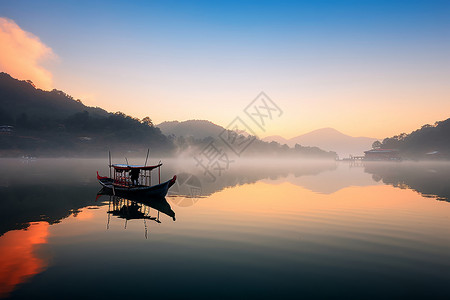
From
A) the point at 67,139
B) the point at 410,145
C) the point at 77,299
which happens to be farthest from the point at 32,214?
the point at 410,145

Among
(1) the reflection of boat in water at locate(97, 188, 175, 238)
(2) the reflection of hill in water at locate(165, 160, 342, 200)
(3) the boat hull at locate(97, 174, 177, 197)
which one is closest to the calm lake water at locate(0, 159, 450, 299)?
(1) the reflection of boat in water at locate(97, 188, 175, 238)

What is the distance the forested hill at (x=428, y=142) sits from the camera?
131625mm

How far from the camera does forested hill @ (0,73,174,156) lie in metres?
130

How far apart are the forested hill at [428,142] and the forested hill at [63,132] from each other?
473 feet

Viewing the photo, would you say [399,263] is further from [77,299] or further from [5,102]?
[5,102]

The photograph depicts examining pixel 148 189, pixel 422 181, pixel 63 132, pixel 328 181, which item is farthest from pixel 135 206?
pixel 63 132

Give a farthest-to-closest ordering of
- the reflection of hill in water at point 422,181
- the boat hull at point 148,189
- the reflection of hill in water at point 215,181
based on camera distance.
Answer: the reflection of hill in water at point 422,181
the reflection of hill in water at point 215,181
the boat hull at point 148,189

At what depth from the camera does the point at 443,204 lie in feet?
78.7

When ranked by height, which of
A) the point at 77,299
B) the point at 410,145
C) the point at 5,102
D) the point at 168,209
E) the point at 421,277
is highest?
the point at 5,102

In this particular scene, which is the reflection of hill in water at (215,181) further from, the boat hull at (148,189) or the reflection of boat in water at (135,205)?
the reflection of boat in water at (135,205)

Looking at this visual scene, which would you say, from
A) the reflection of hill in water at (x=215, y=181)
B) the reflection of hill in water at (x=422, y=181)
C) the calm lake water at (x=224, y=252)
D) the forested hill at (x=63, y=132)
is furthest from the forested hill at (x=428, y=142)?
the forested hill at (x=63, y=132)

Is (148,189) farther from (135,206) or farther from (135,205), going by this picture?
(135,206)

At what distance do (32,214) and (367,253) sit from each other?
862 inches

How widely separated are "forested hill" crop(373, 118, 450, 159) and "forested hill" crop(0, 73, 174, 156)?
14419 cm
